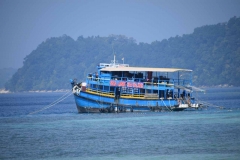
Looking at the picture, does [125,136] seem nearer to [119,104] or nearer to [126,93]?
[119,104]

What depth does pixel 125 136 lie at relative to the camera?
157 ft

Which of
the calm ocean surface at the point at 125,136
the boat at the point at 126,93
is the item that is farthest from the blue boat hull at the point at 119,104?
the calm ocean surface at the point at 125,136

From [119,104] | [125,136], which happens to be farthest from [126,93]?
[125,136]

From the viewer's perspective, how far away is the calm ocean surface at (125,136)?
132 ft

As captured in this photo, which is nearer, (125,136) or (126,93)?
(125,136)

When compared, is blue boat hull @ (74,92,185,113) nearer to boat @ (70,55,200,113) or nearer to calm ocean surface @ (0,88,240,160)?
boat @ (70,55,200,113)

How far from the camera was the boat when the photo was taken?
214 ft

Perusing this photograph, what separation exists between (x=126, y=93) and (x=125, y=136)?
1853 centimetres

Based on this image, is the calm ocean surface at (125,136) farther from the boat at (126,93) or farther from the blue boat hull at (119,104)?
the boat at (126,93)

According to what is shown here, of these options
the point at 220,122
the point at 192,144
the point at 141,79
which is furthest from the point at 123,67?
the point at 192,144

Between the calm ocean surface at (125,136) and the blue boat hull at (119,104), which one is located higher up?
the blue boat hull at (119,104)

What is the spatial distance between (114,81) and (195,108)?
9.93 metres

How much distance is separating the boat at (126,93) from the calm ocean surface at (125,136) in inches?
62.9

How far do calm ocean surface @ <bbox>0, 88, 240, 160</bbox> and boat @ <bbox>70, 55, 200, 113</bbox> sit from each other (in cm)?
160
